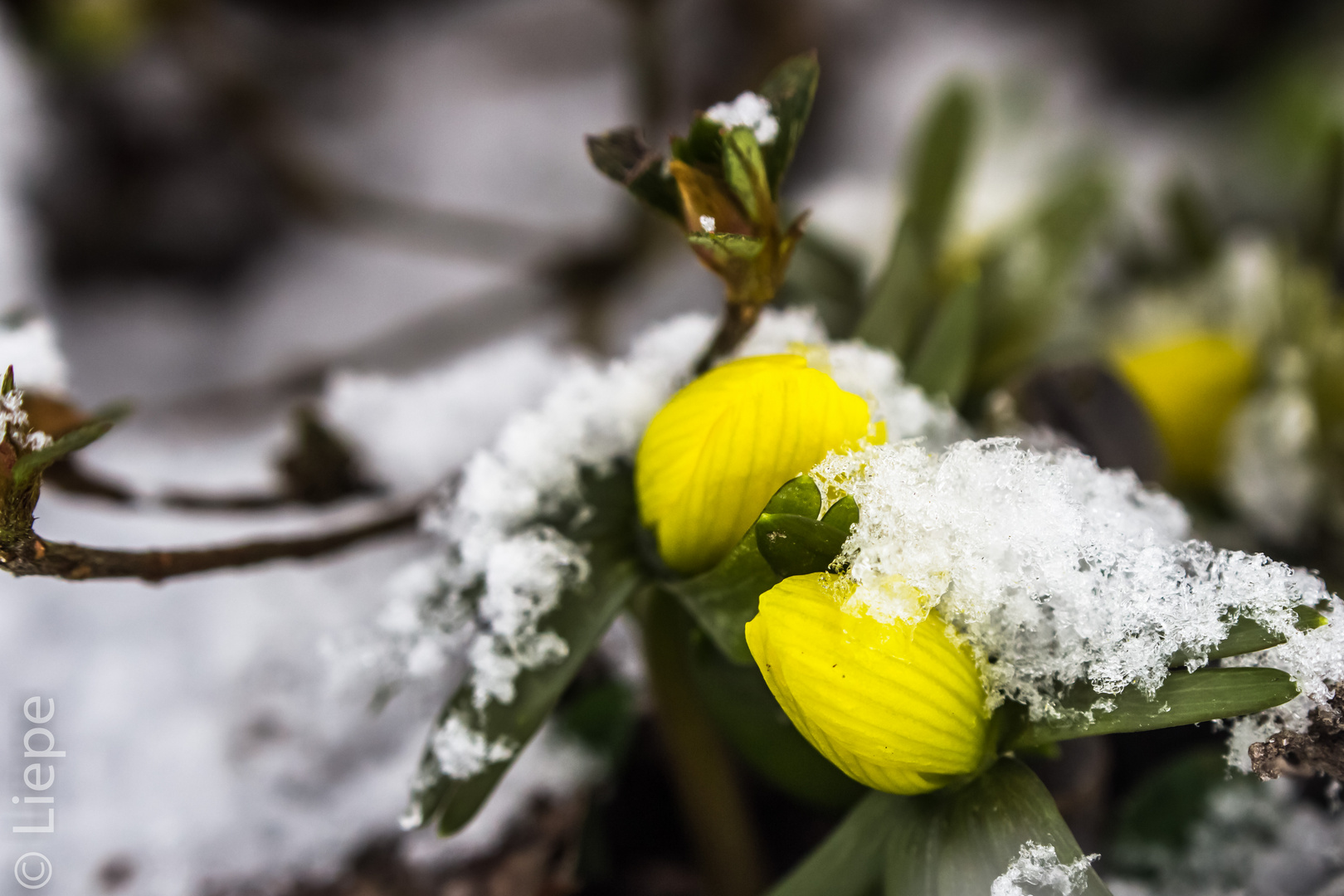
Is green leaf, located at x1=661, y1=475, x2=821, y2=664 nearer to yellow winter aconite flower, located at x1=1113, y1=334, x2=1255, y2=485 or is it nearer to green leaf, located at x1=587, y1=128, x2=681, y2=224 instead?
green leaf, located at x1=587, y1=128, x2=681, y2=224

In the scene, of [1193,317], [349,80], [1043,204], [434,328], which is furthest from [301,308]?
[1193,317]

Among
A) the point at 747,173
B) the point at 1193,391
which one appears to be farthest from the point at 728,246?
the point at 1193,391

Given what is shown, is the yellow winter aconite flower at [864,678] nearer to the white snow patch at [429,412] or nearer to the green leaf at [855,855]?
the green leaf at [855,855]

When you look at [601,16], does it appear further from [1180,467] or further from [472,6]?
[1180,467]

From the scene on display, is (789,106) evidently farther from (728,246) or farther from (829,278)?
(829,278)

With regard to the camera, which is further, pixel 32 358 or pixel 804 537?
pixel 32 358

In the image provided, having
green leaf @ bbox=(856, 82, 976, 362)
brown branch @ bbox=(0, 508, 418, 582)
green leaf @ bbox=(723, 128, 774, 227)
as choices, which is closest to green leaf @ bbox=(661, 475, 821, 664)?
green leaf @ bbox=(723, 128, 774, 227)
